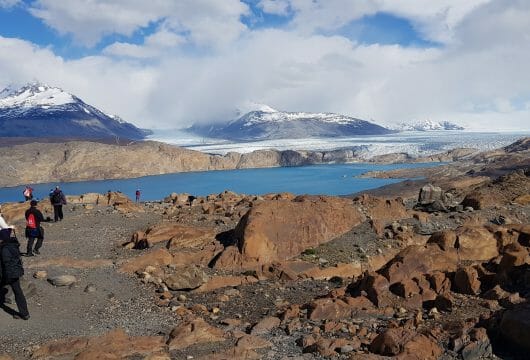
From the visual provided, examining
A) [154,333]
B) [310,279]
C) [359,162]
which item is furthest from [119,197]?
[359,162]

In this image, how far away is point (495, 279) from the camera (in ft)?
26.3

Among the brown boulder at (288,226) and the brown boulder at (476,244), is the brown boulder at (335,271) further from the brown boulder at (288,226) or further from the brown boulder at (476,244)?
the brown boulder at (476,244)

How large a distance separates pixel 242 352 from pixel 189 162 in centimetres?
11659

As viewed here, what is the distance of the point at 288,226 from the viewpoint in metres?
12.9

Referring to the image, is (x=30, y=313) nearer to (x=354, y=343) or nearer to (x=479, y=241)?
(x=354, y=343)

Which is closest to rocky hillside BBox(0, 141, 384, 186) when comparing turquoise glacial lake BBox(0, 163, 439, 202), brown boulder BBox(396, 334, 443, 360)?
turquoise glacial lake BBox(0, 163, 439, 202)

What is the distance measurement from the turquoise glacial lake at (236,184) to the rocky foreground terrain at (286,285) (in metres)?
58.2

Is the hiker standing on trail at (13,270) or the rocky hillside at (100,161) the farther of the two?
the rocky hillside at (100,161)

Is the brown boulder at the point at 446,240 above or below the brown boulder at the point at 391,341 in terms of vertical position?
above

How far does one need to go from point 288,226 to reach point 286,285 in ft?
7.49

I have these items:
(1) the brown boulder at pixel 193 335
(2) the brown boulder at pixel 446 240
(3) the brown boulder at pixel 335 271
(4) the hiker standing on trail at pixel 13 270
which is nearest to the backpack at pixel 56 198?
(4) the hiker standing on trail at pixel 13 270

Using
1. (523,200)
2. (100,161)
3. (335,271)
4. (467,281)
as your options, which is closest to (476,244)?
(467,281)

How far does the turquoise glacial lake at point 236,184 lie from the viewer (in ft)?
262

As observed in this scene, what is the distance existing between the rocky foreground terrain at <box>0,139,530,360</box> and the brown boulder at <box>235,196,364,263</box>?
0.10ft
